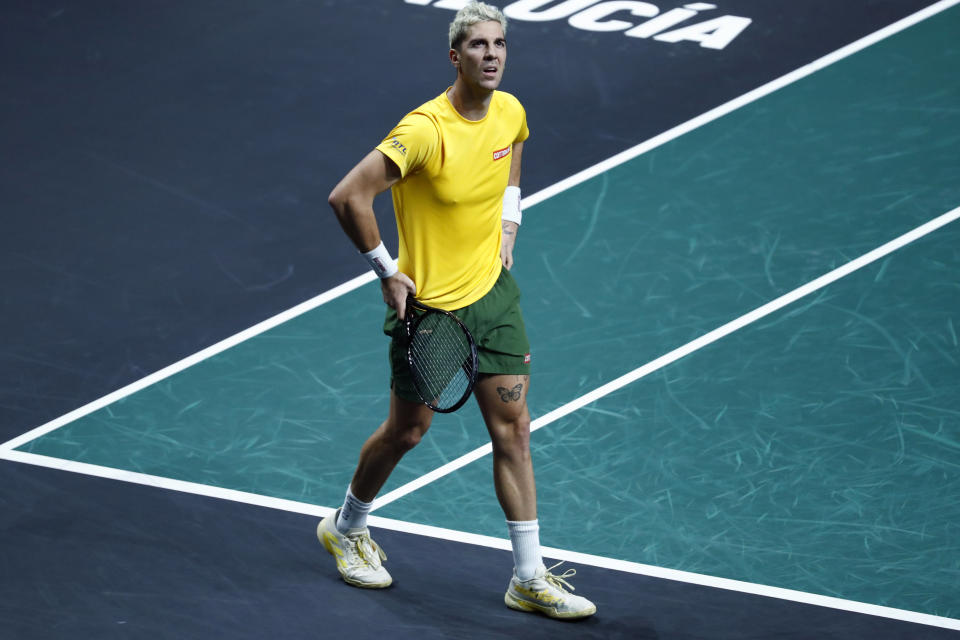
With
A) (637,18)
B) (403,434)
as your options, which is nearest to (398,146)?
(403,434)

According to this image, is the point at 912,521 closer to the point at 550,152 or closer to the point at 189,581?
the point at 189,581

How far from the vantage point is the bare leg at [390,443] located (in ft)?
19.1

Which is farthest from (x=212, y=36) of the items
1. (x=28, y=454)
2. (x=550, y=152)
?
(x=28, y=454)

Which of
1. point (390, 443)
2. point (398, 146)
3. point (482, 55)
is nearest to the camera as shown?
point (398, 146)

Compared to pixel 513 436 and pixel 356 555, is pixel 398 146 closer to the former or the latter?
pixel 513 436

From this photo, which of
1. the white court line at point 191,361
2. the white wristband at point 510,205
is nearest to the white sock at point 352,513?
the white wristband at point 510,205

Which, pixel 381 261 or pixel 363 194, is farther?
pixel 381 261

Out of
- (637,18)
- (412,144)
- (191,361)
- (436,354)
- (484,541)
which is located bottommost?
(484,541)

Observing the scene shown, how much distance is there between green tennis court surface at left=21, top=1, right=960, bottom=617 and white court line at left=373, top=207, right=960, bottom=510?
0.19ft

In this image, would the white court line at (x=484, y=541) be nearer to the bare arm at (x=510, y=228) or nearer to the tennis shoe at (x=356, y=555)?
the tennis shoe at (x=356, y=555)

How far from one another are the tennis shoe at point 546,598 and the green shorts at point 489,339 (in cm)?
80

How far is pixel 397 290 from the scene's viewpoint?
559cm

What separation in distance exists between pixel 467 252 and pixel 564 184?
3.77 metres

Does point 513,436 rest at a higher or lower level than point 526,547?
higher
